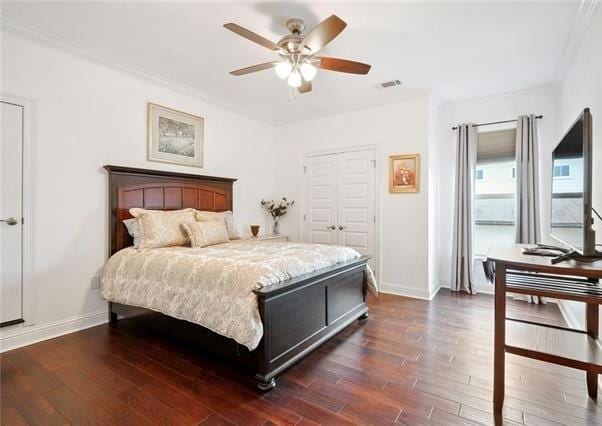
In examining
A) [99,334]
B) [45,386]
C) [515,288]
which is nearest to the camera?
[515,288]

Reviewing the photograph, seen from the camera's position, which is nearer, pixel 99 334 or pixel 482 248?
pixel 99 334

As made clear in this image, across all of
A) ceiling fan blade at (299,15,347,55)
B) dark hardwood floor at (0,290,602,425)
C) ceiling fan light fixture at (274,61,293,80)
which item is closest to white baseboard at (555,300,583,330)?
dark hardwood floor at (0,290,602,425)

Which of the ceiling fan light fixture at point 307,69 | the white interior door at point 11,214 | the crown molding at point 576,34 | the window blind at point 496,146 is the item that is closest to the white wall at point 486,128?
the window blind at point 496,146

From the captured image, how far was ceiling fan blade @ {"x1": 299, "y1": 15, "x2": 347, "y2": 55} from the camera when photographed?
2.05 metres

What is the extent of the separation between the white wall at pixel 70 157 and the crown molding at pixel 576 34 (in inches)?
168

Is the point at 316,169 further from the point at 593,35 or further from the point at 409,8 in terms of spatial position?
the point at 593,35

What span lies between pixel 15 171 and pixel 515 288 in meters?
3.96

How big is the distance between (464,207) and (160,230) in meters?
4.08

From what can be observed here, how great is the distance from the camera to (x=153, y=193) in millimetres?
3553

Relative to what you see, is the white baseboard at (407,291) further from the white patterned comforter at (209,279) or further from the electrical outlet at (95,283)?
the electrical outlet at (95,283)

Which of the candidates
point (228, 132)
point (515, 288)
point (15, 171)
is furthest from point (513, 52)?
point (15, 171)

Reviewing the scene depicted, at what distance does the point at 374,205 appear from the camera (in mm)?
4488

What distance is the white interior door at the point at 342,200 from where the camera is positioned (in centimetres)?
454

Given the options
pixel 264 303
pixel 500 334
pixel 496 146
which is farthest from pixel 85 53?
pixel 496 146
